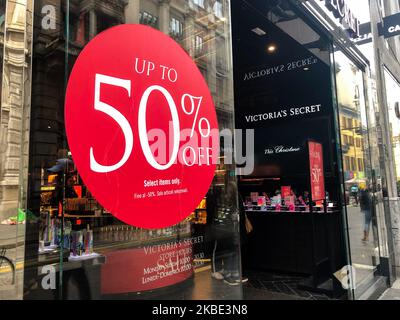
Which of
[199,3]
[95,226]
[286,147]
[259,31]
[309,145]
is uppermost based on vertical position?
[259,31]

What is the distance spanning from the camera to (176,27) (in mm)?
2385

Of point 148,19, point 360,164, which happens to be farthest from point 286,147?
point 148,19

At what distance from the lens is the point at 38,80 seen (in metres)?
1.65

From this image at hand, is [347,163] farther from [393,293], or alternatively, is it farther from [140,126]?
[140,126]

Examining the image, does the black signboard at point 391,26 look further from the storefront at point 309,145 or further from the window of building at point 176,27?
the window of building at point 176,27

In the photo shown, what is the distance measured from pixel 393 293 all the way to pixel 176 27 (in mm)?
4894

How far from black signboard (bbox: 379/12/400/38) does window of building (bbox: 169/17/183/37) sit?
17.0 feet

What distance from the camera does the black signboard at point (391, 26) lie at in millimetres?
5973

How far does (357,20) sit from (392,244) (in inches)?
147

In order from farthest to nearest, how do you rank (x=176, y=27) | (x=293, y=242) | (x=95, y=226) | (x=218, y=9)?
(x=293, y=242), (x=218, y=9), (x=176, y=27), (x=95, y=226)

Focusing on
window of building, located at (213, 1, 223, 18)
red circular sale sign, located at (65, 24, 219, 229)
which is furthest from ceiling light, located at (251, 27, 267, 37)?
red circular sale sign, located at (65, 24, 219, 229)

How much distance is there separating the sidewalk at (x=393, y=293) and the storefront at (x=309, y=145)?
158 millimetres

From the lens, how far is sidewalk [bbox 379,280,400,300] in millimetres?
4656
